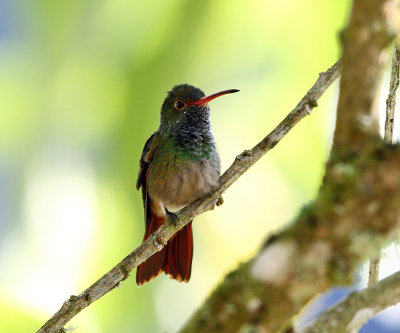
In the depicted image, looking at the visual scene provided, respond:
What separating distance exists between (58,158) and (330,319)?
4.55 meters

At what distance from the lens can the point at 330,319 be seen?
1.29 metres

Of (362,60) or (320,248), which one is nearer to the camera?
(320,248)

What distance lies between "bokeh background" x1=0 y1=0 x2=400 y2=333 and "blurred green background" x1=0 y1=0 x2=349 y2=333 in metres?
0.01

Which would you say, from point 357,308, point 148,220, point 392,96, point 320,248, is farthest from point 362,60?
point 148,220

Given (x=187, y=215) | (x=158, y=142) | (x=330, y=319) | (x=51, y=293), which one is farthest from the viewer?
(x=51, y=293)

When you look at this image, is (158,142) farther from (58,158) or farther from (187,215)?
(58,158)

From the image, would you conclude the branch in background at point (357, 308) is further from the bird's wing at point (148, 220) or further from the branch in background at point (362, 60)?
the bird's wing at point (148, 220)

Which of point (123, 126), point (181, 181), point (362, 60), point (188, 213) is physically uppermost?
point (123, 126)

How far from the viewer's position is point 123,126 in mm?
5285

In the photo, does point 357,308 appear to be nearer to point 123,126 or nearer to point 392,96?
point 392,96

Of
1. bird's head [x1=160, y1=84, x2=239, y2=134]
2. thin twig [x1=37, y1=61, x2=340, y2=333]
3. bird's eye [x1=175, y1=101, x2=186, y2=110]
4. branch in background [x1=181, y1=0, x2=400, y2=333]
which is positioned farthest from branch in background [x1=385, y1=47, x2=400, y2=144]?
bird's eye [x1=175, y1=101, x2=186, y2=110]

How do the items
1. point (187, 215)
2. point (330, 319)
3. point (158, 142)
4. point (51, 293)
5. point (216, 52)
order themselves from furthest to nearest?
1. point (216, 52)
2. point (51, 293)
3. point (158, 142)
4. point (187, 215)
5. point (330, 319)

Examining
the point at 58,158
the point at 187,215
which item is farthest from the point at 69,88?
the point at 187,215

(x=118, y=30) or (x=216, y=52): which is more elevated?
(x=118, y=30)
